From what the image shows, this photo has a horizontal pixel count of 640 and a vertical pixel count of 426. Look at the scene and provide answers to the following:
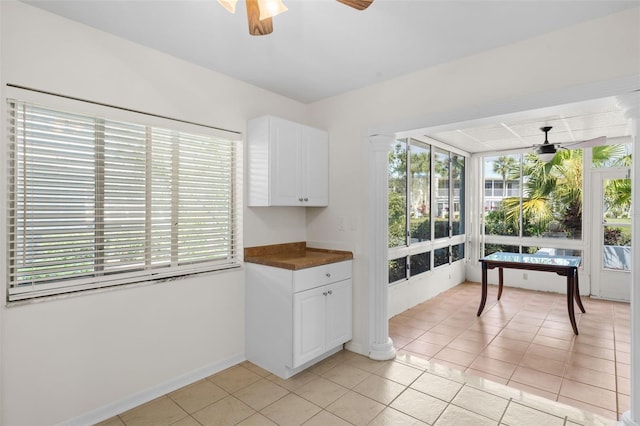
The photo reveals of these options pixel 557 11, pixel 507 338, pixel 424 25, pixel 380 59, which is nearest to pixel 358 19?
pixel 424 25

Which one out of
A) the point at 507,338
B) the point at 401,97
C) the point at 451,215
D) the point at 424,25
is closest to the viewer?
the point at 424,25

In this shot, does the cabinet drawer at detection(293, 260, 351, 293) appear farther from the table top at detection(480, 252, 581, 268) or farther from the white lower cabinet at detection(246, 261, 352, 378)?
the table top at detection(480, 252, 581, 268)

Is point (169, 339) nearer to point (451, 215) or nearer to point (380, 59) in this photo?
point (380, 59)

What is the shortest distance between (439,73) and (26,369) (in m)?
3.52

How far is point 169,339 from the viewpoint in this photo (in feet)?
8.74

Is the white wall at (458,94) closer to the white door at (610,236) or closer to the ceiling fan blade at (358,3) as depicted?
the ceiling fan blade at (358,3)

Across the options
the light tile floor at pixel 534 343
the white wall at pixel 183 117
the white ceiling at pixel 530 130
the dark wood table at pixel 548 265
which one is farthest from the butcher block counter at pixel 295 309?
the dark wood table at pixel 548 265

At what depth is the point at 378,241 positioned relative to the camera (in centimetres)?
A: 325

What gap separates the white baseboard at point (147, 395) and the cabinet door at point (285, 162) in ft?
4.87

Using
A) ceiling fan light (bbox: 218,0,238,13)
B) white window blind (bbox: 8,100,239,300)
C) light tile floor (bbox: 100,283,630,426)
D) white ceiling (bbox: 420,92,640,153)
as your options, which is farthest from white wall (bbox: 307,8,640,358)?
ceiling fan light (bbox: 218,0,238,13)

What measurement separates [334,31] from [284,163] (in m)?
1.24

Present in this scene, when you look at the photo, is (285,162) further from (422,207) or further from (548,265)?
(548,265)

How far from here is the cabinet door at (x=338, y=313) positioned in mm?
3129

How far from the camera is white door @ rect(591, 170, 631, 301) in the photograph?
17.1 ft
